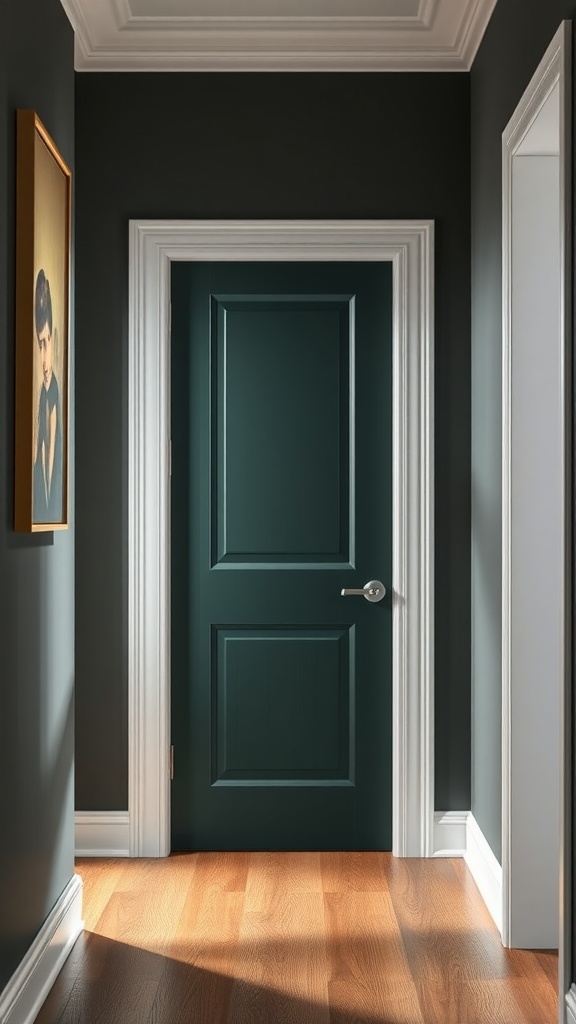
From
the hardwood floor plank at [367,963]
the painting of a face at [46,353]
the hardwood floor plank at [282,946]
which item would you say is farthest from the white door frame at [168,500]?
the painting of a face at [46,353]

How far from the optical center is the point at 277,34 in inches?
128

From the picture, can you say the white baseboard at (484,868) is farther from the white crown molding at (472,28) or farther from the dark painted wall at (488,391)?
the white crown molding at (472,28)

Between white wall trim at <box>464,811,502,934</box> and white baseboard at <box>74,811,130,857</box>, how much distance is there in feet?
3.83

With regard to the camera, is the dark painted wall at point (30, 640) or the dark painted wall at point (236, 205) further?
the dark painted wall at point (236, 205)

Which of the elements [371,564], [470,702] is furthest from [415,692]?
[371,564]

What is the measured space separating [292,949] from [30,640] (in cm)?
113

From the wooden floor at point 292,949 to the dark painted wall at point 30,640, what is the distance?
0.86 feet

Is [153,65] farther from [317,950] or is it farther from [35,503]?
[317,950]

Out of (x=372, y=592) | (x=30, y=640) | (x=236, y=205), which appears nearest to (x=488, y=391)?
(x=372, y=592)

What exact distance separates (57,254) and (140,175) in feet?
3.22

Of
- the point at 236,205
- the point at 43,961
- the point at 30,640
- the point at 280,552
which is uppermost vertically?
the point at 236,205

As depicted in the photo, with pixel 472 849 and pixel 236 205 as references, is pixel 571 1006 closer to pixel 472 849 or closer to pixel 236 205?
pixel 472 849

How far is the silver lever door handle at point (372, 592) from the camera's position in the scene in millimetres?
3445

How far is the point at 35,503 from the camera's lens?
7.62 ft
